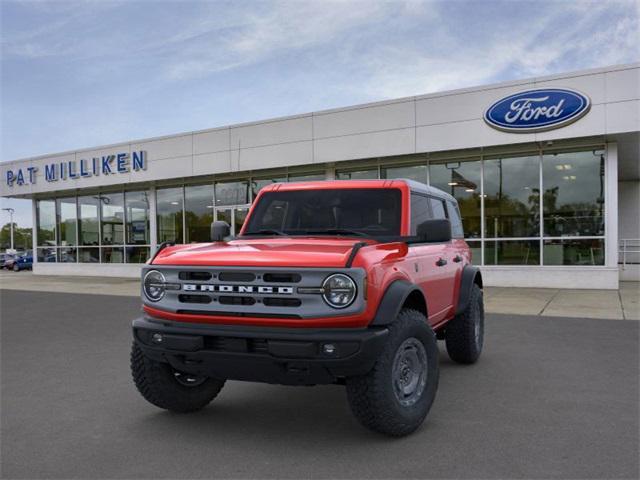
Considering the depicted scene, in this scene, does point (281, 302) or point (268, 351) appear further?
point (281, 302)

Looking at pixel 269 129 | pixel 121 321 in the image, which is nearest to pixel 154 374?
pixel 121 321

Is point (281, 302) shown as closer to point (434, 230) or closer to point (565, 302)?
point (434, 230)

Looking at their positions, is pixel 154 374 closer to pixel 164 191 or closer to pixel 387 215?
pixel 387 215

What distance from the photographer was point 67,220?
84.1ft

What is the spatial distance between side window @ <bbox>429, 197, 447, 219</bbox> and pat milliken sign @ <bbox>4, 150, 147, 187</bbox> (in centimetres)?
1744

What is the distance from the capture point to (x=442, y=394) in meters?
4.93

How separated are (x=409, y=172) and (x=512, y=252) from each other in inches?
155

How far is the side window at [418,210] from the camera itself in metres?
4.86

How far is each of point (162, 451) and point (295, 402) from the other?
4.59 ft

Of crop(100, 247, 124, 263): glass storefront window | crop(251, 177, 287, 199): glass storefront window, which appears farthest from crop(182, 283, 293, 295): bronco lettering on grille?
crop(100, 247, 124, 263): glass storefront window

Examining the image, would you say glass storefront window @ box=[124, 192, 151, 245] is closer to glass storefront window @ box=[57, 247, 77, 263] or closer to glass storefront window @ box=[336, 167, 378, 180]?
glass storefront window @ box=[57, 247, 77, 263]

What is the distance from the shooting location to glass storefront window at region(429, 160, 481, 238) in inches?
623

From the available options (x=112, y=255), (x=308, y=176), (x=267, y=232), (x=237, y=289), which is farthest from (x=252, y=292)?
(x=112, y=255)

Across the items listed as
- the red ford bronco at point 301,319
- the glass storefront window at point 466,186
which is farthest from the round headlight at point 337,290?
the glass storefront window at point 466,186
